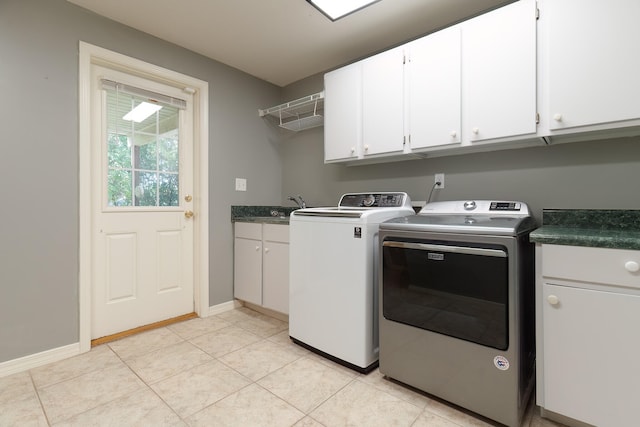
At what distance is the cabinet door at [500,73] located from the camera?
5.21 feet

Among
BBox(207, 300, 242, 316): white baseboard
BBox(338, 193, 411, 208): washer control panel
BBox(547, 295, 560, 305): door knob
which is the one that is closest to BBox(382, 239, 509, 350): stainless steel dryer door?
BBox(547, 295, 560, 305): door knob

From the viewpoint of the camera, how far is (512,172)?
1919 millimetres

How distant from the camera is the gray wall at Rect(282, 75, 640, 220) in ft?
5.25

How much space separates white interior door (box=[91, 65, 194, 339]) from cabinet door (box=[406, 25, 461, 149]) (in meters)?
1.93

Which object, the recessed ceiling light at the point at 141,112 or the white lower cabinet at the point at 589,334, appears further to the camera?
the recessed ceiling light at the point at 141,112

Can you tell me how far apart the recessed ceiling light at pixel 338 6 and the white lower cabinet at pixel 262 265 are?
5.04 feet

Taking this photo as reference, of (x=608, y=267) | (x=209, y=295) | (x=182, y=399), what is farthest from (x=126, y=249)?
(x=608, y=267)

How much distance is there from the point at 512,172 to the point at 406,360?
4.38 feet

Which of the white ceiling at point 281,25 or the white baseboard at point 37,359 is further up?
the white ceiling at point 281,25

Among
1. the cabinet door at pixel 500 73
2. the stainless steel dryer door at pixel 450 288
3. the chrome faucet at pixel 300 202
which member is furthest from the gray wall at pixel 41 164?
the cabinet door at pixel 500 73

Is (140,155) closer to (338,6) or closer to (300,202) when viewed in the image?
(300,202)

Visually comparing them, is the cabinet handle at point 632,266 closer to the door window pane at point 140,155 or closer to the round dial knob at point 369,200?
the round dial knob at point 369,200

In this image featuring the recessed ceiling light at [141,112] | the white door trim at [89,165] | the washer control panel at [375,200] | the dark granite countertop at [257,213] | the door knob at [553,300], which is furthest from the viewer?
the dark granite countertop at [257,213]

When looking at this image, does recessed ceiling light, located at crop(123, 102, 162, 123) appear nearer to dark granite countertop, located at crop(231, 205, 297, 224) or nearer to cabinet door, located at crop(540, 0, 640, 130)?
dark granite countertop, located at crop(231, 205, 297, 224)
